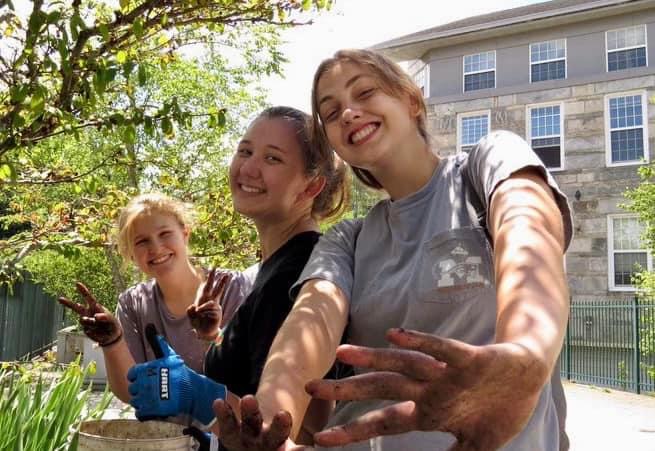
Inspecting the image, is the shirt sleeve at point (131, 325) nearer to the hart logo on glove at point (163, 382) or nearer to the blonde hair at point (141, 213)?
the blonde hair at point (141, 213)

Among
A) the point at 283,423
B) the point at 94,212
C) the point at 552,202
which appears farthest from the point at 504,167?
the point at 94,212

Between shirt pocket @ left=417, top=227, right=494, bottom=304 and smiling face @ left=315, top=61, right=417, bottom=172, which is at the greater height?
smiling face @ left=315, top=61, right=417, bottom=172

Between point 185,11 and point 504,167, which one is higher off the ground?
point 185,11

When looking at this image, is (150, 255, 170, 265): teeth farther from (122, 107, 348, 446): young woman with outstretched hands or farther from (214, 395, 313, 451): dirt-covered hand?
(214, 395, 313, 451): dirt-covered hand

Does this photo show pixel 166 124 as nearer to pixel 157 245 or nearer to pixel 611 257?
pixel 157 245

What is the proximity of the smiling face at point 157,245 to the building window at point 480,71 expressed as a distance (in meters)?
17.6

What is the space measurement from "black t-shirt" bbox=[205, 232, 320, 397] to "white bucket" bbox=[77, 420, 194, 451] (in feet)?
0.79

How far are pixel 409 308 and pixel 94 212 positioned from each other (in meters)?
4.41

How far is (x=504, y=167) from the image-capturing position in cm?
133

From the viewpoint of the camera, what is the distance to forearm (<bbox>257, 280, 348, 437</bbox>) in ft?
4.25

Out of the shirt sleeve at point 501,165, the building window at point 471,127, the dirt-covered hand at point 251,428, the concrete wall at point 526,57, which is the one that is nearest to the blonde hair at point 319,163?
the shirt sleeve at point 501,165

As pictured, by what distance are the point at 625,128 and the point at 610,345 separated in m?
5.94

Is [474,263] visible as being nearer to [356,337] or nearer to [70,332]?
[356,337]

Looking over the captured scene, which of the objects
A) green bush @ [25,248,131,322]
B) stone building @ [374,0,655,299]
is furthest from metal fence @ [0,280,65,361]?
stone building @ [374,0,655,299]
